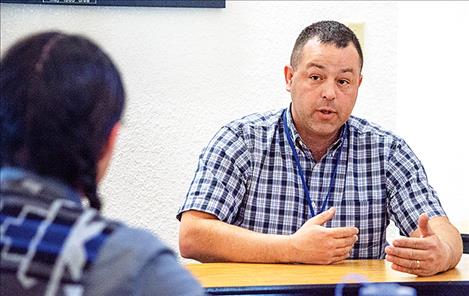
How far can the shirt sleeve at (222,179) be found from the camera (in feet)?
6.98

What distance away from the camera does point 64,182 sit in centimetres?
92

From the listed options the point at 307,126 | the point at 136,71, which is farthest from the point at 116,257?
the point at 136,71

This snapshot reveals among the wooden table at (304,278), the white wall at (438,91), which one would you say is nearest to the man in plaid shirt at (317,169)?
the wooden table at (304,278)

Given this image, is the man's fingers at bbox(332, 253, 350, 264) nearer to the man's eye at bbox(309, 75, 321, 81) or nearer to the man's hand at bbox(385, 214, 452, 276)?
the man's hand at bbox(385, 214, 452, 276)

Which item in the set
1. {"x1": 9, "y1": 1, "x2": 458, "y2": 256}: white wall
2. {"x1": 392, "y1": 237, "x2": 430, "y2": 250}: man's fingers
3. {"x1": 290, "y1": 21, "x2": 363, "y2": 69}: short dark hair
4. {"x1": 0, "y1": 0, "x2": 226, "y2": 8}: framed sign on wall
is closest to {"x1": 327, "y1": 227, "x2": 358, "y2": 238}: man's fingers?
{"x1": 392, "y1": 237, "x2": 430, "y2": 250}: man's fingers

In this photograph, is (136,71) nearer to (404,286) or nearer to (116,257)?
(404,286)

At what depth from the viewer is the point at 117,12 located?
261cm

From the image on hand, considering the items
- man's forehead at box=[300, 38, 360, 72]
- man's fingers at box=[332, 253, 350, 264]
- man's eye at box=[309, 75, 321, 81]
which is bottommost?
man's fingers at box=[332, 253, 350, 264]

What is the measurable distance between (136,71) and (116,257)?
1.81 metres

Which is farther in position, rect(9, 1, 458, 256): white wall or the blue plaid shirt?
rect(9, 1, 458, 256): white wall

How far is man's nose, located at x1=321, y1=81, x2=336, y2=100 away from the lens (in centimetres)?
222

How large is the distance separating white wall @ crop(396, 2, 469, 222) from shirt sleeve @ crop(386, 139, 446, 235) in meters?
0.57

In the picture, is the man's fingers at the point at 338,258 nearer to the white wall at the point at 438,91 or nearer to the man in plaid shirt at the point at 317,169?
the man in plaid shirt at the point at 317,169

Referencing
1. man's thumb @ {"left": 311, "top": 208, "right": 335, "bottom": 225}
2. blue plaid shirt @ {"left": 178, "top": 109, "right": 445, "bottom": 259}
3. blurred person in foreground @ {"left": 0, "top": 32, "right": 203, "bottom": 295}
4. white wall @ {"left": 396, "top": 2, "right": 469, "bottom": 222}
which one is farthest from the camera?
white wall @ {"left": 396, "top": 2, "right": 469, "bottom": 222}
